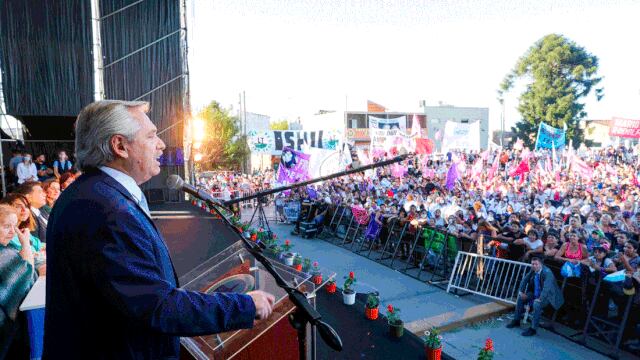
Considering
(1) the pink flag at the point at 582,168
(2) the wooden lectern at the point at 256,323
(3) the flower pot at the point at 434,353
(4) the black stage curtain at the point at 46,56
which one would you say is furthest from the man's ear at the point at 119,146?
(1) the pink flag at the point at 582,168

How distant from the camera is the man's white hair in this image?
1377 mm

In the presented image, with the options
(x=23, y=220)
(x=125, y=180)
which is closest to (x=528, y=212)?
(x=23, y=220)

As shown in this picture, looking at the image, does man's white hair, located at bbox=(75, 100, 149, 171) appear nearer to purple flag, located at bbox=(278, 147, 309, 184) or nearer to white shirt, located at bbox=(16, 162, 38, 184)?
white shirt, located at bbox=(16, 162, 38, 184)

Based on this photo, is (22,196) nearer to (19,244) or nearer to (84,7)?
(19,244)

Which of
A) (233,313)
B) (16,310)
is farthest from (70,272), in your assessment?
(16,310)

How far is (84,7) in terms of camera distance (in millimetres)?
14344

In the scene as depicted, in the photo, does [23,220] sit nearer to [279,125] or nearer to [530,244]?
[530,244]

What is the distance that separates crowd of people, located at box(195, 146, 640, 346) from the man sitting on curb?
31 centimetres

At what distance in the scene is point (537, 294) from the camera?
661cm

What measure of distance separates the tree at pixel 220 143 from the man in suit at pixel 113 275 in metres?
38.9

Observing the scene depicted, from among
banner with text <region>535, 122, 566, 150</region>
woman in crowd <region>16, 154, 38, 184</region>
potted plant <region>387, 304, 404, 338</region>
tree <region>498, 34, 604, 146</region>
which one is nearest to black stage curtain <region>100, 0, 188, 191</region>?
woman in crowd <region>16, 154, 38, 184</region>

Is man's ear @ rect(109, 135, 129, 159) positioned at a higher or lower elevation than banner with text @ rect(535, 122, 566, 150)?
lower

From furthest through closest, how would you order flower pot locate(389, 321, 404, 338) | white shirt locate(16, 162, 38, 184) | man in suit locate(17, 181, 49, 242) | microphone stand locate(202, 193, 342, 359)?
white shirt locate(16, 162, 38, 184)
man in suit locate(17, 181, 49, 242)
flower pot locate(389, 321, 404, 338)
microphone stand locate(202, 193, 342, 359)

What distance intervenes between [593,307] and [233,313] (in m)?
6.63
